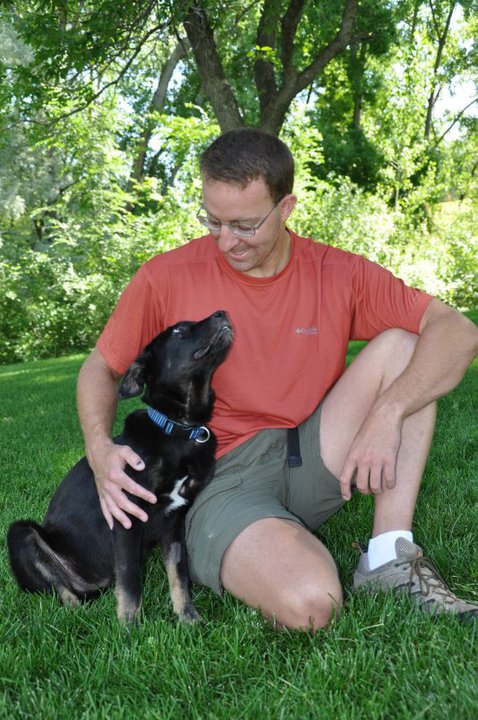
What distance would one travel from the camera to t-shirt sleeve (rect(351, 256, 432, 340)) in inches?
113

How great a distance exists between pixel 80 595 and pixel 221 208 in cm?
163

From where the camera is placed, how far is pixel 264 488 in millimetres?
2861

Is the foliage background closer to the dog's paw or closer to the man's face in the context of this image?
the man's face

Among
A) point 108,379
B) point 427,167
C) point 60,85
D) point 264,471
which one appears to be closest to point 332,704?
point 264,471

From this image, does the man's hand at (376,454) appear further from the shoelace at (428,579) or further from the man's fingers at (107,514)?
the man's fingers at (107,514)

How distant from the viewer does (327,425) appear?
2.88 metres

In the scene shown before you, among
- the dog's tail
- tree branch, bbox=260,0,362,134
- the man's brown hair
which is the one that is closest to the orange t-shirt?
the man's brown hair

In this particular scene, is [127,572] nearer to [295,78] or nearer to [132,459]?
[132,459]

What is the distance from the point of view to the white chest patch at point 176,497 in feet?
9.04

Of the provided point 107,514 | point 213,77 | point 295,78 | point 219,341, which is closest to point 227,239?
point 219,341

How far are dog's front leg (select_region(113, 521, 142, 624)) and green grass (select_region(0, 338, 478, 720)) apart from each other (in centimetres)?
7

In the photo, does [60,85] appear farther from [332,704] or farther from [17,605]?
[332,704]

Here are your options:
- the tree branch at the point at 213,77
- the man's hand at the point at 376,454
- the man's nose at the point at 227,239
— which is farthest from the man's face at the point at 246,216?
the tree branch at the point at 213,77

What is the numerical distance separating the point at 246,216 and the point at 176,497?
3.69 ft
